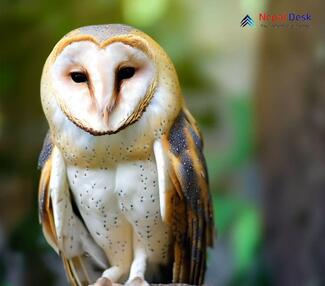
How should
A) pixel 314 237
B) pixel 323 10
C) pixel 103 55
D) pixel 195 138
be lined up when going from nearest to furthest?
pixel 103 55 → pixel 195 138 → pixel 323 10 → pixel 314 237

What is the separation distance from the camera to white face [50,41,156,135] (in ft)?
2.14

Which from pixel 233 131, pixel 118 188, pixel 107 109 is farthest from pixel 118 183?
pixel 233 131

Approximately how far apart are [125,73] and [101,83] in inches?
1.6

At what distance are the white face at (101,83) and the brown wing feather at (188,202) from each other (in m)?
0.08

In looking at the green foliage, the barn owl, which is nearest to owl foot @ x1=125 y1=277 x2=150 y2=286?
the barn owl

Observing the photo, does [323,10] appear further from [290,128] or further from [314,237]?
[314,237]

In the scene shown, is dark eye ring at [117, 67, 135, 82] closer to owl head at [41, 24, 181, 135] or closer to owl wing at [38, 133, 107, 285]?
owl head at [41, 24, 181, 135]

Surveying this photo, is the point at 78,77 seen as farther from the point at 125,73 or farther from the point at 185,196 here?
the point at 185,196

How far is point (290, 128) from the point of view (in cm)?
172

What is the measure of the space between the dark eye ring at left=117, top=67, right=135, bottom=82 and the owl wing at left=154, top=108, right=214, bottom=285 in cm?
9

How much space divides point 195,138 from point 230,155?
39.9 inches

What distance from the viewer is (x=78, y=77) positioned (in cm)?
68

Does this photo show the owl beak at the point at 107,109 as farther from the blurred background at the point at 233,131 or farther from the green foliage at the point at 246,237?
the green foliage at the point at 246,237

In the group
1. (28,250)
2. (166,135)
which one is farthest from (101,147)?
(28,250)
